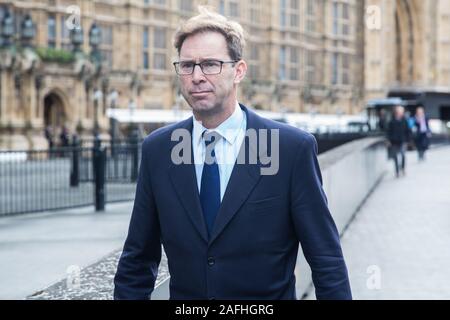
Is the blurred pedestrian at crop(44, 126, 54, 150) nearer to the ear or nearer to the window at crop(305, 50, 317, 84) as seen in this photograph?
the window at crop(305, 50, 317, 84)

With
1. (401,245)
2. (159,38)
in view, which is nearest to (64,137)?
(159,38)

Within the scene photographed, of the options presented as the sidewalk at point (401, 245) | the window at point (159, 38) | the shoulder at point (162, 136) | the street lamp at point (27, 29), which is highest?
the window at point (159, 38)

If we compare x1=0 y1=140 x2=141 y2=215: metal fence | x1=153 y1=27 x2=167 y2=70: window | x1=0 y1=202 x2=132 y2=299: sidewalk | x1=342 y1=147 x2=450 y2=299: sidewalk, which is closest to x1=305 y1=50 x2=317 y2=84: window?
x1=153 y1=27 x2=167 y2=70: window

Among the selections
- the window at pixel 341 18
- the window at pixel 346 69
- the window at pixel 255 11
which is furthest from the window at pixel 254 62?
the window at pixel 346 69

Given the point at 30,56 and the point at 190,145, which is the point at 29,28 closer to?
the point at 30,56

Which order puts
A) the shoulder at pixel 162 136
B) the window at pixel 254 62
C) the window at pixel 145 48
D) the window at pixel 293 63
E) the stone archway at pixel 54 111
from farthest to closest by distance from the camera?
the window at pixel 293 63, the window at pixel 254 62, the window at pixel 145 48, the stone archway at pixel 54 111, the shoulder at pixel 162 136

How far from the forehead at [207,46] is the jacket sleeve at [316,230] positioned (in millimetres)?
385

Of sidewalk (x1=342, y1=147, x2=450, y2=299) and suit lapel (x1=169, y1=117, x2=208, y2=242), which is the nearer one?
suit lapel (x1=169, y1=117, x2=208, y2=242)

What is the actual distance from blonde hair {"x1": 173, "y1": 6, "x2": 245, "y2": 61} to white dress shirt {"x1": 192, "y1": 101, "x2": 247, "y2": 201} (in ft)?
0.65

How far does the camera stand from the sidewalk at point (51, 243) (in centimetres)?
743

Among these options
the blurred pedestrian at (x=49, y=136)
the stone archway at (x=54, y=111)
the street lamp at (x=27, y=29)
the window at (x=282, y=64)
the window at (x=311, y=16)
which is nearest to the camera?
the street lamp at (x=27, y=29)

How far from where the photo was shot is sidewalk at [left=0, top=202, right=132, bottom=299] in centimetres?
743

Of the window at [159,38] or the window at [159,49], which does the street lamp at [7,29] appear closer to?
the window at [159,49]

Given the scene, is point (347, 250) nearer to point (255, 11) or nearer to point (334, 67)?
point (255, 11)
